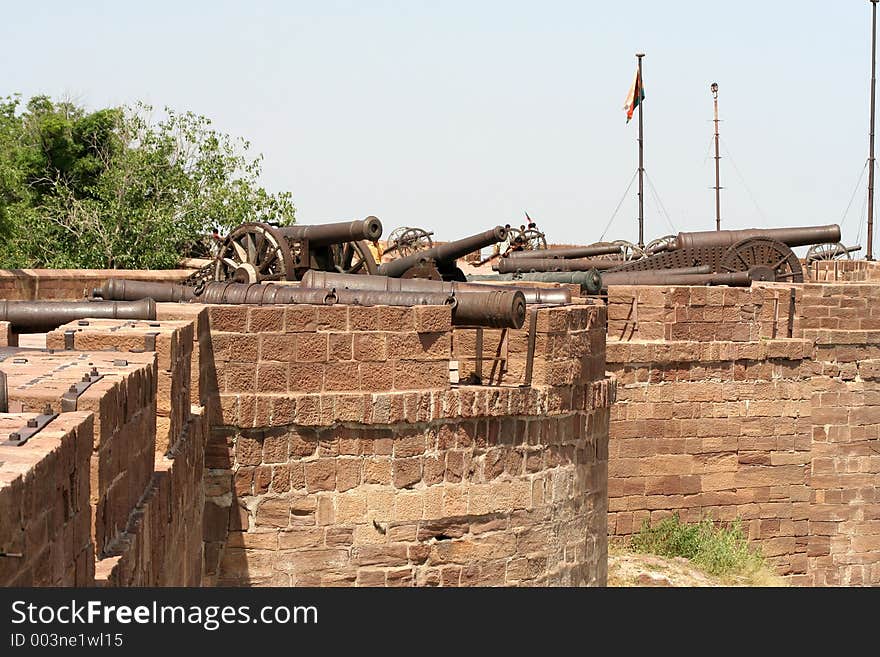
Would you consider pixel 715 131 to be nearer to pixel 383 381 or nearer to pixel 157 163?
pixel 157 163

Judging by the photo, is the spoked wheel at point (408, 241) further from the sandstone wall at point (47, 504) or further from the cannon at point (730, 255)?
the sandstone wall at point (47, 504)

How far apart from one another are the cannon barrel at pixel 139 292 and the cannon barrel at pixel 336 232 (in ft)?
16.5

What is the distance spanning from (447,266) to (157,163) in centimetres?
1163

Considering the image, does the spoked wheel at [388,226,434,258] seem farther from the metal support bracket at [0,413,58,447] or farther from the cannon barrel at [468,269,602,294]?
the metal support bracket at [0,413,58,447]

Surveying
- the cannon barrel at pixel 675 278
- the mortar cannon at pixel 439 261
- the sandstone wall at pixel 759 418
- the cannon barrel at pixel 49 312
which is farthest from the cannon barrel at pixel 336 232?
the cannon barrel at pixel 49 312

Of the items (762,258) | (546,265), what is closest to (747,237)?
(762,258)

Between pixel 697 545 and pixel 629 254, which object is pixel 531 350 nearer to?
pixel 697 545

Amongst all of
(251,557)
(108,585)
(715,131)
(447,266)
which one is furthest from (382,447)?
(715,131)

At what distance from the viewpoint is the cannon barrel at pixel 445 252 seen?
19.9 meters

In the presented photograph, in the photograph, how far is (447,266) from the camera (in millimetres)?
20812

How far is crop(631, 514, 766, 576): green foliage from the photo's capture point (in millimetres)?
16047

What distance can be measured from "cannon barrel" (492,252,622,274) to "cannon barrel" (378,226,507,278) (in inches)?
121

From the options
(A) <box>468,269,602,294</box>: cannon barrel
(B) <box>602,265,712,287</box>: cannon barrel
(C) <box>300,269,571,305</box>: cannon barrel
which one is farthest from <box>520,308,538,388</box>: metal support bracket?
(B) <box>602,265,712,287</box>: cannon barrel

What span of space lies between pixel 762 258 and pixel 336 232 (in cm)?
831
